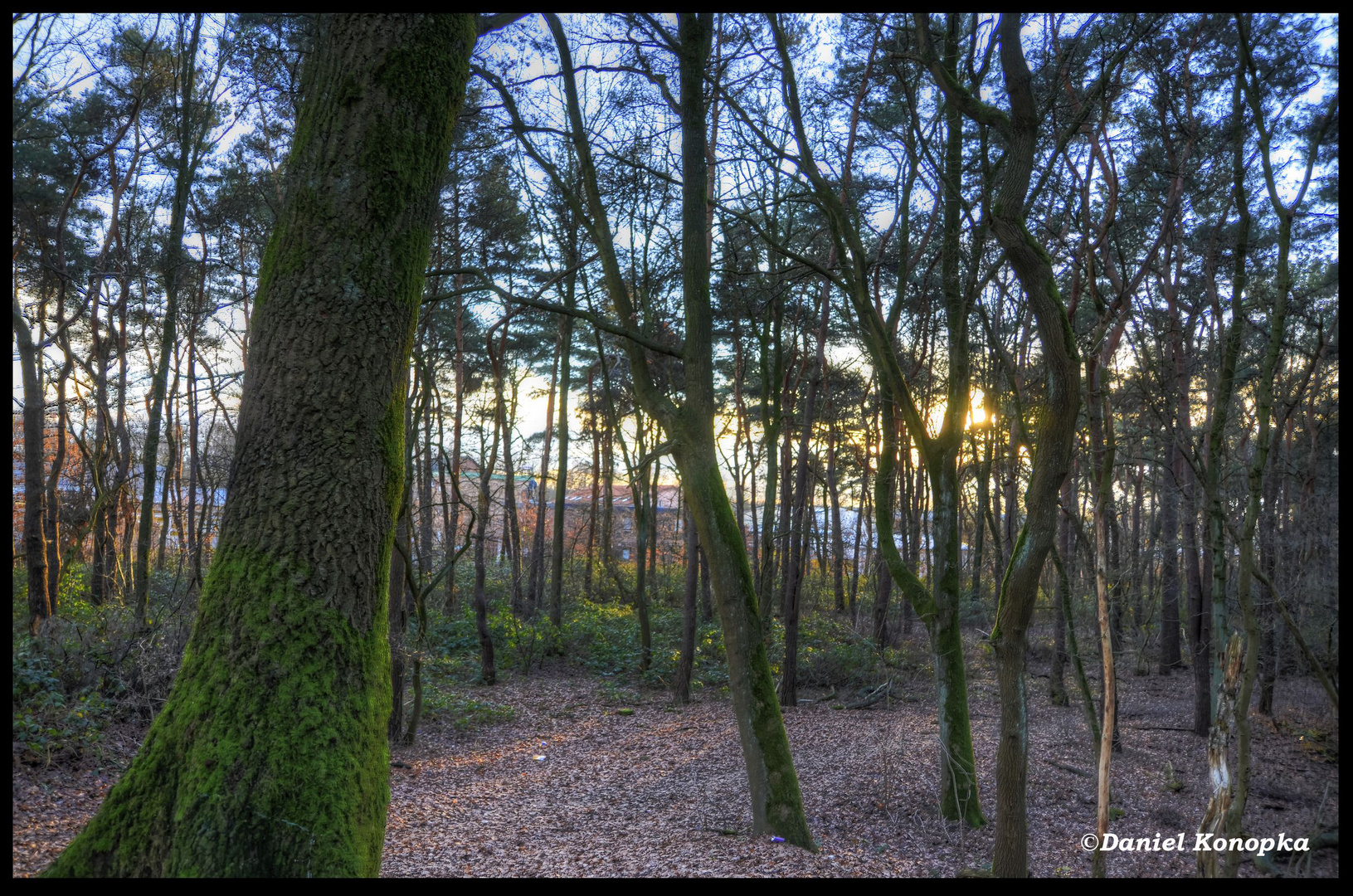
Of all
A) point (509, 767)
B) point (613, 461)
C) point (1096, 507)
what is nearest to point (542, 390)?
point (613, 461)

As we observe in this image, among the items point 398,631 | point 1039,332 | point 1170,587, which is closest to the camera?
point 1039,332

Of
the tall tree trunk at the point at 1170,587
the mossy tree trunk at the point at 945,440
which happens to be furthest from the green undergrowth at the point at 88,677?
the tall tree trunk at the point at 1170,587

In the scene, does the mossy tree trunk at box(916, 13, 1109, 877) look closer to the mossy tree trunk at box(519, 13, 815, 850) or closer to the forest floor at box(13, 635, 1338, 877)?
the mossy tree trunk at box(519, 13, 815, 850)

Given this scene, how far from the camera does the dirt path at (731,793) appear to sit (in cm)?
475

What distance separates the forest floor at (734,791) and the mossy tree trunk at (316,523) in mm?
2438

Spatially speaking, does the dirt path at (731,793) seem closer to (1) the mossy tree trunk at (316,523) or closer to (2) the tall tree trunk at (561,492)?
(1) the mossy tree trunk at (316,523)

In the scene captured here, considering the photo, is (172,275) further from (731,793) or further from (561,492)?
(731,793)

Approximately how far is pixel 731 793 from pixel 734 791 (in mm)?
84

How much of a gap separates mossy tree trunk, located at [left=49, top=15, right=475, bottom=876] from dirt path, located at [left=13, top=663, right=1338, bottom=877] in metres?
2.43

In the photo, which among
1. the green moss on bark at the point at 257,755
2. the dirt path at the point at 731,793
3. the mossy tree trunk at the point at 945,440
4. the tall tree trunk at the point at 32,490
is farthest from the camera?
the tall tree trunk at the point at 32,490

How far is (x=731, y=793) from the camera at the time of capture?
6855 mm

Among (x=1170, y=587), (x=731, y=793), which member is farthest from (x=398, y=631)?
(x=1170, y=587)

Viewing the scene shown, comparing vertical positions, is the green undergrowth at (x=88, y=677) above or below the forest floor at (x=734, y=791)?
above

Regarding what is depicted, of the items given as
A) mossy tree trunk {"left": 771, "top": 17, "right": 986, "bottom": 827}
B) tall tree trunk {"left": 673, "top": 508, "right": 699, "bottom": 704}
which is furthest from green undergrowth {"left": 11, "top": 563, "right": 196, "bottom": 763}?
tall tree trunk {"left": 673, "top": 508, "right": 699, "bottom": 704}
